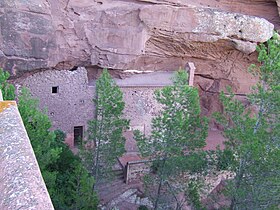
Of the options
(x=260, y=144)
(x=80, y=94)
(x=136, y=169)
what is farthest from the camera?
(x=80, y=94)

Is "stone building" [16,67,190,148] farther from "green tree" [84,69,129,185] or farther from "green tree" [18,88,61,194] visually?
"green tree" [18,88,61,194]

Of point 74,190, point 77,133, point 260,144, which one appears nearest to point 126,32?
point 77,133

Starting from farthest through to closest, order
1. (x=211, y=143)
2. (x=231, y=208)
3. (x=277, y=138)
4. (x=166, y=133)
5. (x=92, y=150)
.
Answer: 1. (x=211, y=143)
2. (x=92, y=150)
3. (x=166, y=133)
4. (x=231, y=208)
5. (x=277, y=138)

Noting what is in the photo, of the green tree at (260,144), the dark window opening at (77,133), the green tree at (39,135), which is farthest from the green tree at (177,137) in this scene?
the dark window opening at (77,133)

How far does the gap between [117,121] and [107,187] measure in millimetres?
4299

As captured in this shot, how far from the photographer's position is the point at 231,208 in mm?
10547

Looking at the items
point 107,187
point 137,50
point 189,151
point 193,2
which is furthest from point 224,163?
point 193,2

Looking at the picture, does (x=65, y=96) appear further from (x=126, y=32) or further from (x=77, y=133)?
(x=126, y=32)

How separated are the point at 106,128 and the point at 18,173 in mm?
8160

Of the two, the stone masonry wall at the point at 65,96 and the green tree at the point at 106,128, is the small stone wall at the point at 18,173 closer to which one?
the green tree at the point at 106,128

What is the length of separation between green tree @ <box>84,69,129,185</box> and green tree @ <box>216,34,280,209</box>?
3360mm

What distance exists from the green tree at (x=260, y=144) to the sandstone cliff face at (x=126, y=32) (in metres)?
6.15

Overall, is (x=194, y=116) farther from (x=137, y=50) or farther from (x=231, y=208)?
(x=137, y=50)

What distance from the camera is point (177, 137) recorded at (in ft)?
37.0
